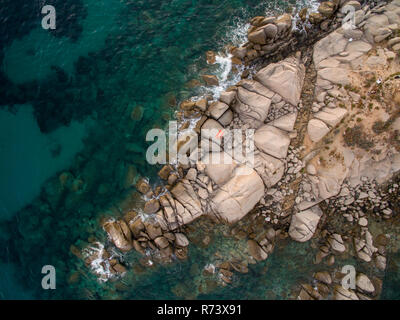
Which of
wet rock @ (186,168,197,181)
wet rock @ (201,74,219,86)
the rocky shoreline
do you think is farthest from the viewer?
wet rock @ (201,74,219,86)

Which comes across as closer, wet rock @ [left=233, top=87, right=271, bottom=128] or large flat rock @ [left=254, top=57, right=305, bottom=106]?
large flat rock @ [left=254, top=57, right=305, bottom=106]

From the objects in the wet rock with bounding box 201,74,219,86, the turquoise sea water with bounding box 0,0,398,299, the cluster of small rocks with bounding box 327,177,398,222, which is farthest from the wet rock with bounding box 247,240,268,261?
the wet rock with bounding box 201,74,219,86

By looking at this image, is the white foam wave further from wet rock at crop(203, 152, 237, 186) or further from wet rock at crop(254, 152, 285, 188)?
wet rock at crop(254, 152, 285, 188)

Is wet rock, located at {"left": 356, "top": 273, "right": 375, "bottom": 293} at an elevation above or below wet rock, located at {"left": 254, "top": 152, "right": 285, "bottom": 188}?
below

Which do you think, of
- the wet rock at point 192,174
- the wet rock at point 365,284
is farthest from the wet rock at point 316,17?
the wet rock at point 365,284

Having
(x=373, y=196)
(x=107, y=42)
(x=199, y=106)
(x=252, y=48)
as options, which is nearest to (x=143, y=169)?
(x=199, y=106)

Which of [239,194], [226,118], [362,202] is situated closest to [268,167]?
[239,194]

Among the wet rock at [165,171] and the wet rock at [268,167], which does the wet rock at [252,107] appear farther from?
the wet rock at [165,171]
